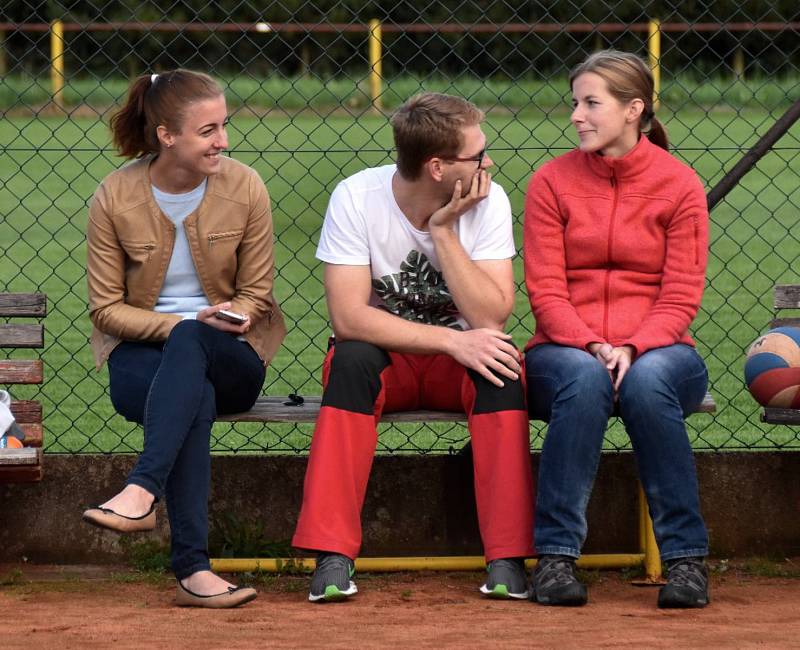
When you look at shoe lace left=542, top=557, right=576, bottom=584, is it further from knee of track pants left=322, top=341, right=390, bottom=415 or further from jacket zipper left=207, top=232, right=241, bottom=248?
jacket zipper left=207, top=232, right=241, bottom=248

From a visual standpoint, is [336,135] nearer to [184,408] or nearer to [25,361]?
[25,361]

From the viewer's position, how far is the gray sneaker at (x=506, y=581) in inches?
171

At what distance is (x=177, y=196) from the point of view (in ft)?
15.3

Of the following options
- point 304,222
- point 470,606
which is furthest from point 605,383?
point 304,222

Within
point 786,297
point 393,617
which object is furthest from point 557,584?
point 786,297

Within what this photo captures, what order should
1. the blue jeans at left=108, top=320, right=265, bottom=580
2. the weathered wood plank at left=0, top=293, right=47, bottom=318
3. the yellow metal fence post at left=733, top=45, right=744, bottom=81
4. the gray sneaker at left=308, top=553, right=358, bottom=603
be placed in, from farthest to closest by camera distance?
the yellow metal fence post at left=733, top=45, right=744, bottom=81
the weathered wood plank at left=0, top=293, right=47, bottom=318
the gray sneaker at left=308, top=553, right=358, bottom=603
the blue jeans at left=108, top=320, right=265, bottom=580

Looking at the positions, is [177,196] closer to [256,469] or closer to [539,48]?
[256,469]

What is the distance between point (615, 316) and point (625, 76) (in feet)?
2.40

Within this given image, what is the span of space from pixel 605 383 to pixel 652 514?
400mm

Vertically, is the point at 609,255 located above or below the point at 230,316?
above

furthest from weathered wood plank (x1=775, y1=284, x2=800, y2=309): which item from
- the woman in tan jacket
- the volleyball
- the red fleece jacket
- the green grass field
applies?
the woman in tan jacket

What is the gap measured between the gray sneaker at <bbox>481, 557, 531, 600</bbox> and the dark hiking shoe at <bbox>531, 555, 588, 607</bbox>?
2.7 inches

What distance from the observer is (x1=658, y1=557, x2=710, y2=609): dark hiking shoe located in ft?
13.9

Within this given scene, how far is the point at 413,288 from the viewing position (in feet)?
15.1
